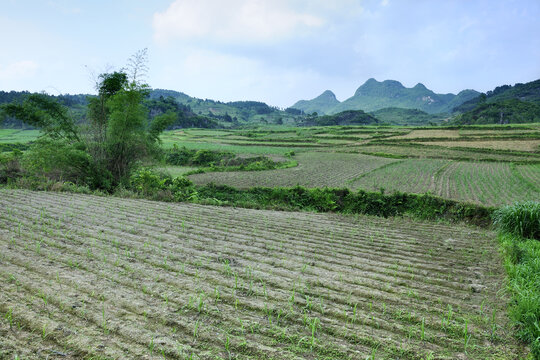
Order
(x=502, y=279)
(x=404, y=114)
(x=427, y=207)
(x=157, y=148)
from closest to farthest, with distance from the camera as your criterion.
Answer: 1. (x=502, y=279)
2. (x=427, y=207)
3. (x=157, y=148)
4. (x=404, y=114)

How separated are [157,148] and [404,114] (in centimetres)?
14731

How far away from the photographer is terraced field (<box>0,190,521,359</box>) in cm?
275

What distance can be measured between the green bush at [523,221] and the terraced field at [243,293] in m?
0.45

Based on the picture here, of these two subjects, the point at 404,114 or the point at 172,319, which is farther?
the point at 404,114

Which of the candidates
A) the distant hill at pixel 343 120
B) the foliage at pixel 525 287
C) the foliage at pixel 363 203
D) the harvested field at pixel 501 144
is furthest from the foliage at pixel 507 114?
the foliage at pixel 525 287

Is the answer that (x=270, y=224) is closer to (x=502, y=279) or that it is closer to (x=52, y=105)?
(x=502, y=279)

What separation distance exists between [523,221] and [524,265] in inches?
98.6

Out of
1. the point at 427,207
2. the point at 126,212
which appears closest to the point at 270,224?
the point at 126,212

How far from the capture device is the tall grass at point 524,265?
2980 mm

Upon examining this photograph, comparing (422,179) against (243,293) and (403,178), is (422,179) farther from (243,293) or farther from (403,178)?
(243,293)

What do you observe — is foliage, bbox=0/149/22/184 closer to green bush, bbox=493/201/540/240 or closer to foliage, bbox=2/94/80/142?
foliage, bbox=2/94/80/142

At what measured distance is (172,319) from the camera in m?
3.09

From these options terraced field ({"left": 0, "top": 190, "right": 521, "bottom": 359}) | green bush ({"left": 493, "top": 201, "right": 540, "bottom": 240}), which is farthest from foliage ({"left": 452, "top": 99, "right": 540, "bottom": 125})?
terraced field ({"left": 0, "top": 190, "right": 521, "bottom": 359})

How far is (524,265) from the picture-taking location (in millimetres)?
4316
